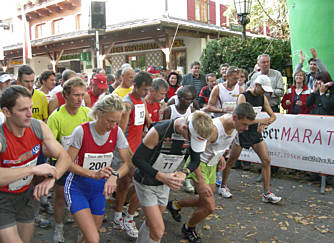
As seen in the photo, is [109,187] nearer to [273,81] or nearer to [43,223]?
[43,223]

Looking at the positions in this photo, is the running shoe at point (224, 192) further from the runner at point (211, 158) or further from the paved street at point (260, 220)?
the runner at point (211, 158)

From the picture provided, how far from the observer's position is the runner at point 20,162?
251 centimetres

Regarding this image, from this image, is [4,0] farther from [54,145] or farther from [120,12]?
[54,145]

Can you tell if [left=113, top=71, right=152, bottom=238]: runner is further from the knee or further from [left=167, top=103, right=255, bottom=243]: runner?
the knee

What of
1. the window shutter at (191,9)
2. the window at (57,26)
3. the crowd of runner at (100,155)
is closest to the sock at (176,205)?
the crowd of runner at (100,155)

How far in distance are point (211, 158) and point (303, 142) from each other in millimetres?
2890

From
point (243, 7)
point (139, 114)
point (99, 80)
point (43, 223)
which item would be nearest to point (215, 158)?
point (139, 114)

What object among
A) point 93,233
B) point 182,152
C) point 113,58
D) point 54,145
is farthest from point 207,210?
point 113,58

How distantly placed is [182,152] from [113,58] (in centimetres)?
2227

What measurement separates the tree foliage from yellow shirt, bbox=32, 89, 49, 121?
7368 millimetres

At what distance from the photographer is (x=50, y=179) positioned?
2.55 meters

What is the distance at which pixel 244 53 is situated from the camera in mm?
11070

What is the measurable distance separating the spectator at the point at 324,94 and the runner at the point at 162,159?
12.3 feet

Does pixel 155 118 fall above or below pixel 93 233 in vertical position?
above
